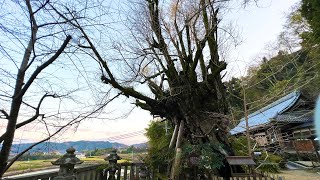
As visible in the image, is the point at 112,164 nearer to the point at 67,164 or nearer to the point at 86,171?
the point at 86,171

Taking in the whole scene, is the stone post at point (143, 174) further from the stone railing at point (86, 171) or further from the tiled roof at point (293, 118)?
the tiled roof at point (293, 118)

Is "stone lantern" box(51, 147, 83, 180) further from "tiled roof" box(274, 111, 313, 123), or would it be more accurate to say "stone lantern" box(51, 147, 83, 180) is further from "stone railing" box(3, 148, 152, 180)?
"tiled roof" box(274, 111, 313, 123)

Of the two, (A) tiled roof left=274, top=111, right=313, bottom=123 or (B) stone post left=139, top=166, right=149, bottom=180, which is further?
(A) tiled roof left=274, top=111, right=313, bottom=123

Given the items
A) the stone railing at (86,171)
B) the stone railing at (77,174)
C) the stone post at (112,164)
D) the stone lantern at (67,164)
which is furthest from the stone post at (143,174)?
the stone lantern at (67,164)

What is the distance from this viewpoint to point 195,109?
23.0 ft

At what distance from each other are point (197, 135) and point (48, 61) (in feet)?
18.4

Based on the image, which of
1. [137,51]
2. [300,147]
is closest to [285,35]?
[300,147]

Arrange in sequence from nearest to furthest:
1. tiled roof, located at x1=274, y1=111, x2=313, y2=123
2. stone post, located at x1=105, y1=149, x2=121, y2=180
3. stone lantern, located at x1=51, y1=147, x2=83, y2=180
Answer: stone lantern, located at x1=51, y1=147, x2=83, y2=180, stone post, located at x1=105, y1=149, x2=121, y2=180, tiled roof, located at x1=274, y1=111, x2=313, y2=123

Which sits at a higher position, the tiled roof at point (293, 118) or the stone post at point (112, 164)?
the tiled roof at point (293, 118)

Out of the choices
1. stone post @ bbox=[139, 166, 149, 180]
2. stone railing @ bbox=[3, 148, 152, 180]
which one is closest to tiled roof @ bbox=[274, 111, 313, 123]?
stone post @ bbox=[139, 166, 149, 180]

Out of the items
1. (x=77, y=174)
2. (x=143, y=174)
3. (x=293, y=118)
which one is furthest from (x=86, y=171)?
(x=293, y=118)

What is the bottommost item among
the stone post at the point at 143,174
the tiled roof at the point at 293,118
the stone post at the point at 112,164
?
the stone post at the point at 143,174

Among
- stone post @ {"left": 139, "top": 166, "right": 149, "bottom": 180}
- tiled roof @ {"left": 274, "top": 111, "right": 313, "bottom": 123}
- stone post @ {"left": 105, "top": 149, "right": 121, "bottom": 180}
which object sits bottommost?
stone post @ {"left": 139, "top": 166, "right": 149, "bottom": 180}

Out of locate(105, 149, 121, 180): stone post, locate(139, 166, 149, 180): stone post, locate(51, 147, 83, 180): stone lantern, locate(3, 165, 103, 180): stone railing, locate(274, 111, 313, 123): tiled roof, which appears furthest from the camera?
locate(274, 111, 313, 123): tiled roof
